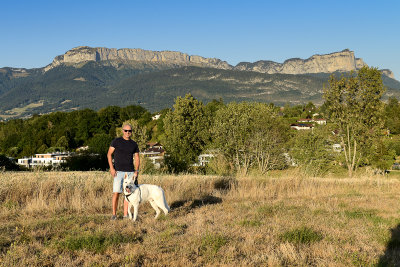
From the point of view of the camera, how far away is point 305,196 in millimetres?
12508

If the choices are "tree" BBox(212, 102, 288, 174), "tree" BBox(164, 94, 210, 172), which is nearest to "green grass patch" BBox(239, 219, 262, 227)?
"tree" BBox(212, 102, 288, 174)

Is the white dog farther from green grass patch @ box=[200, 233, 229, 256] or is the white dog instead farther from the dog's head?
green grass patch @ box=[200, 233, 229, 256]

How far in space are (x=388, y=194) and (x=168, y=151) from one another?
51.7m

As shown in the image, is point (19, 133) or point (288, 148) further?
point (19, 133)

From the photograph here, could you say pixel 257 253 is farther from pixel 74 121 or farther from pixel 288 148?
pixel 74 121

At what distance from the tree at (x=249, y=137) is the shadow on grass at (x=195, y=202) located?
914 inches

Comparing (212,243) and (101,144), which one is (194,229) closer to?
(212,243)

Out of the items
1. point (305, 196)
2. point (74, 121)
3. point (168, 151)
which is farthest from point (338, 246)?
point (74, 121)

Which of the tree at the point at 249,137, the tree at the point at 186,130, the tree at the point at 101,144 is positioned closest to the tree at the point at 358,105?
the tree at the point at 249,137

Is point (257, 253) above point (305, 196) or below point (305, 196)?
above

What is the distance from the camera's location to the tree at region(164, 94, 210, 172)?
63.5 m

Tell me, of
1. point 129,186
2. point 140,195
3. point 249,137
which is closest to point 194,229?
point 140,195

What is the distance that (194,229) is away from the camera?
716 centimetres

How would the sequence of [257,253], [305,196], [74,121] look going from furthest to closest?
[74,121], [305,196], [257,253]
